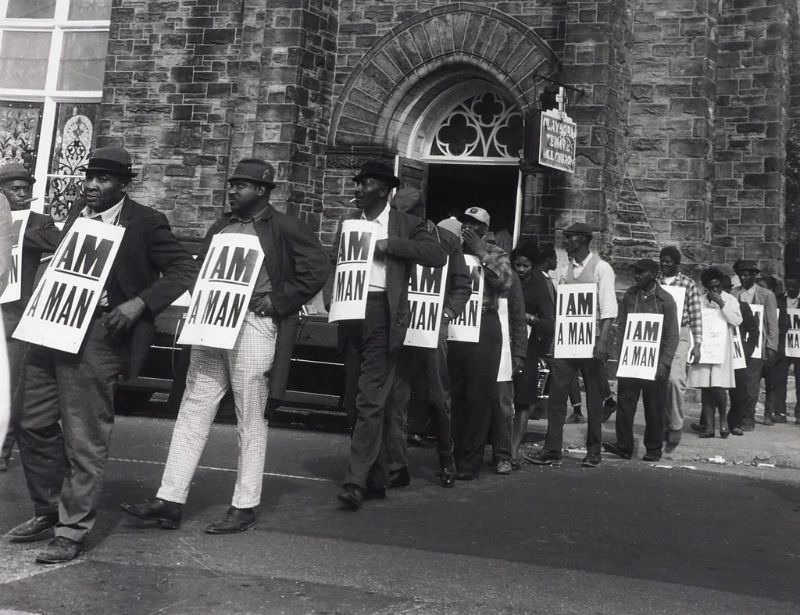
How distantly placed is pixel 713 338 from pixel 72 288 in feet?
26.8

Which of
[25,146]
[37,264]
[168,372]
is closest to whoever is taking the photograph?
[37,264]

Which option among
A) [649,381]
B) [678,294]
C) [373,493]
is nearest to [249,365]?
[373,493]

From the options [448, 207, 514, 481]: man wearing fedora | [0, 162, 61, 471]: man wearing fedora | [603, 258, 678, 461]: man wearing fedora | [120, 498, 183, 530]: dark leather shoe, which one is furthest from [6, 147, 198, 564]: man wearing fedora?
[603, 258, 678, 461]: man wearing fedora

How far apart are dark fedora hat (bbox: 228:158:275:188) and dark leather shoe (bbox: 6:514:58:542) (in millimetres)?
2051

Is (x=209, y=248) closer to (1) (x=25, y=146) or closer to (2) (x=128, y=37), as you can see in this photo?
(2) (x=128, y=37)

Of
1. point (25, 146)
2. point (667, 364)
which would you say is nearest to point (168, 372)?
point (667, 364)

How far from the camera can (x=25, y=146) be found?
59.9 feet

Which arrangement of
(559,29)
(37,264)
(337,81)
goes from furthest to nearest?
(337,81) < (559,29) < (37,264)

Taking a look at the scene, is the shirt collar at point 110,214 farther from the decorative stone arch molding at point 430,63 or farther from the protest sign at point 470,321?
the decorative stone arch molding at point 430,63

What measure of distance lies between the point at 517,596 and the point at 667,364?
17.8ft

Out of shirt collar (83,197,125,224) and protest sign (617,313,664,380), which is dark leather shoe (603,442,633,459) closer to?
protest sign (617,313,664,380)

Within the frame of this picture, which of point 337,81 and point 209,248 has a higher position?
point 337,81

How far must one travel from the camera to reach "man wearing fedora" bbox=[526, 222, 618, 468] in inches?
380

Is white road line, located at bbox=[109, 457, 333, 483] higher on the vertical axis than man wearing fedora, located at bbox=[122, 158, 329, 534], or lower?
lower
